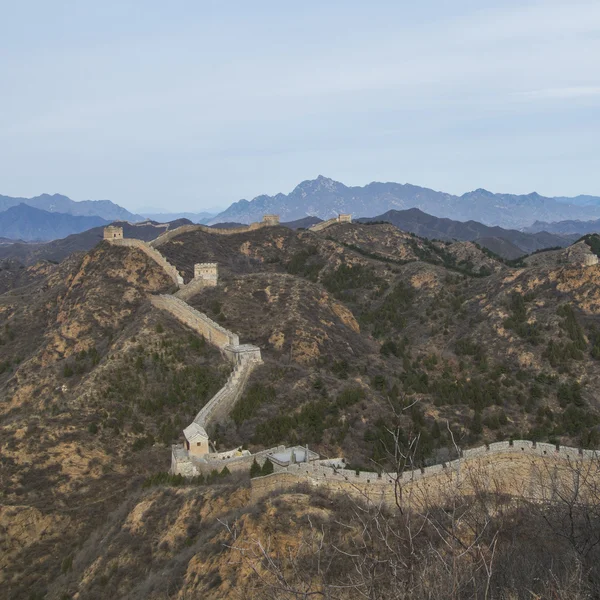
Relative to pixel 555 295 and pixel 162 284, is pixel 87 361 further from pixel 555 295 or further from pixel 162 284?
pixel 555 295

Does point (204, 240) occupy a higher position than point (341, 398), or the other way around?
point (204, 240)

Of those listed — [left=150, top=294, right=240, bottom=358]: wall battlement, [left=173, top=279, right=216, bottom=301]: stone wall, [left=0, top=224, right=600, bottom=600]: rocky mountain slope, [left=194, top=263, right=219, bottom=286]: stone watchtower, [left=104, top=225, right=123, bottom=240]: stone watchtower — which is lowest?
[left=0, top=224, right=600, bottom=600]: rocky mountain slope

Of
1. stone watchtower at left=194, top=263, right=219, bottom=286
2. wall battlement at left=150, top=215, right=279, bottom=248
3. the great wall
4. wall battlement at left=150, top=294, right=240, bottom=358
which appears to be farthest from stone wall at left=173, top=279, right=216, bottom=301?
the great wall

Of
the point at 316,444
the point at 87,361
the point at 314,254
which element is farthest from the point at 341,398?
the point at 314,254

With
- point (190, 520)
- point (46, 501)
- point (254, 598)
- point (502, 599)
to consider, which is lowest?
point (46, 501)

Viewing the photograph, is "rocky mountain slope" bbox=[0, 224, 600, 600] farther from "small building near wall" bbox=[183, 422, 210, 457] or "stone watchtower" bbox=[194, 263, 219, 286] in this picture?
"small building near wall" bbox=[183, 422, 210, 457]

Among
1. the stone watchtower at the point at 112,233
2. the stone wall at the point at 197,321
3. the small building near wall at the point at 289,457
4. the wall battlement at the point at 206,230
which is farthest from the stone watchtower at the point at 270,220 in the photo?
the small building near wall at the point at 289,457
